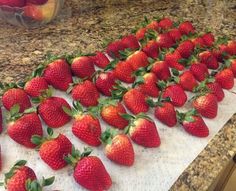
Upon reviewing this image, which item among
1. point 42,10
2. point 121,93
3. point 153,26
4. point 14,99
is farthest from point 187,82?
point 42,10

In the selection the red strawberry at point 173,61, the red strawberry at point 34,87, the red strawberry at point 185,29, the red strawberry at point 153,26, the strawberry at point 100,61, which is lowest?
the red strawberry at point 173,61

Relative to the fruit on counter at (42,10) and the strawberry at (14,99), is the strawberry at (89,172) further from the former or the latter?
the fruit on counter at (42,10)

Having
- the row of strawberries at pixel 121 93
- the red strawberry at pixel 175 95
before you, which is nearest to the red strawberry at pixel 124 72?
the row of strawberries at pixel 121 93

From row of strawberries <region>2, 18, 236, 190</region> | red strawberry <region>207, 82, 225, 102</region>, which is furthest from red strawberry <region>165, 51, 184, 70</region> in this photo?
red strawberry <region>207, 82, 225, 102</region>

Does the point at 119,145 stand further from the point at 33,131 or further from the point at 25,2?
the point at 25,2

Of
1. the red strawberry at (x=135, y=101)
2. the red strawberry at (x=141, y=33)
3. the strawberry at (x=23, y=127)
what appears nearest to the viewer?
the strawberry at (x=23, y=127)

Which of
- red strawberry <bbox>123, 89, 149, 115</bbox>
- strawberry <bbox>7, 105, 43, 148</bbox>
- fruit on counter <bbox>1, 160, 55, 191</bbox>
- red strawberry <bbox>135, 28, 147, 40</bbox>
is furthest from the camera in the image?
red strawberry <bbox>135, 28, 147, 40</bbox>

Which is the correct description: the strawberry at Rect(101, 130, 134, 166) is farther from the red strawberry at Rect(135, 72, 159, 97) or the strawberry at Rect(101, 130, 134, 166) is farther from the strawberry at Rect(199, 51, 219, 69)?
the strawberry at Rect(199, 51, 219, 69)
